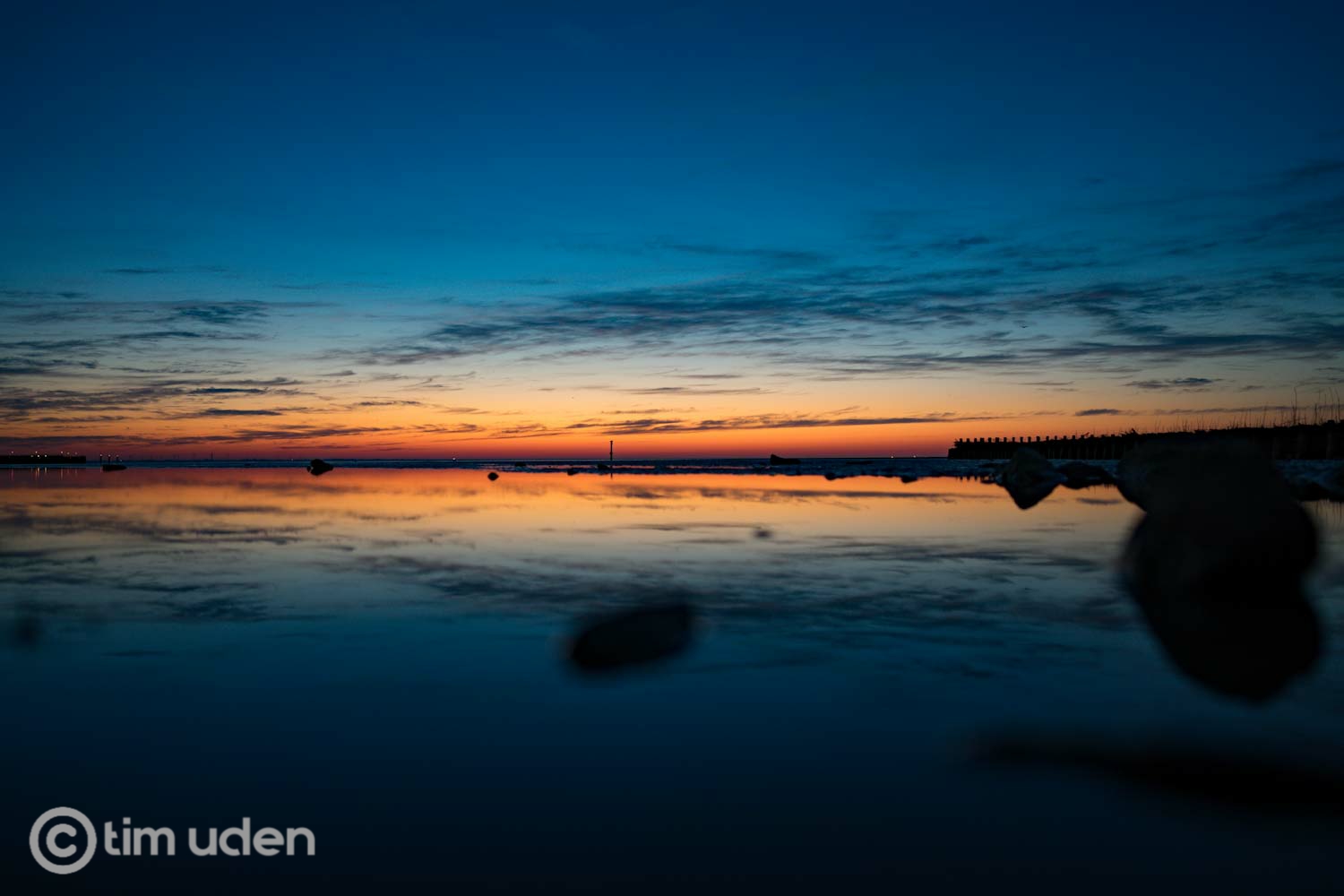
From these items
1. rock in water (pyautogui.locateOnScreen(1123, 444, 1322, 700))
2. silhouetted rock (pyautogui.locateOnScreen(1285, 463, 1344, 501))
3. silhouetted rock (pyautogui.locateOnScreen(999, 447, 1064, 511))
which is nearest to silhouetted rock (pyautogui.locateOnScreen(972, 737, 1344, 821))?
rock in water (pyautogui.locateOnScreen(1123, 444, 1322, 700))

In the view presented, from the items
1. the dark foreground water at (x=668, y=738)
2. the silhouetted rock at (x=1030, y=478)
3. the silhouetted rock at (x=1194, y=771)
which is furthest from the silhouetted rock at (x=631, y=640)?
the silhouetted rock at (x=1030, y=478)

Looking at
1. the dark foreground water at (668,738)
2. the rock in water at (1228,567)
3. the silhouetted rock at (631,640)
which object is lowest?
the dark foreground water at (668,738)

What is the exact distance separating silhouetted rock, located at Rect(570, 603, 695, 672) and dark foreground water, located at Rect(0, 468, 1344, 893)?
0.14 m

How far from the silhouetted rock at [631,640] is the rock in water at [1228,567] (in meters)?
2.78

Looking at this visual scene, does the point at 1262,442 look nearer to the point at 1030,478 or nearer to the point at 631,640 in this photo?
the point at 1030,478

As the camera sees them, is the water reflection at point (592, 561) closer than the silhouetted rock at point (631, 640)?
No

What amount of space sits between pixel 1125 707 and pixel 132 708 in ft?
15.1

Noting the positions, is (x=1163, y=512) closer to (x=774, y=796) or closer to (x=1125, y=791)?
(x=1125, y=791)

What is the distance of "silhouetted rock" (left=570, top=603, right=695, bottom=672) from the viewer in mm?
4773

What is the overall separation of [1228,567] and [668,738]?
12.7 ft

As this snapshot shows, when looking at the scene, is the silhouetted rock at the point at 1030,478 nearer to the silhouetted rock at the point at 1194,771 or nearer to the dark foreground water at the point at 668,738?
the dark foreground water at the point at 668,738

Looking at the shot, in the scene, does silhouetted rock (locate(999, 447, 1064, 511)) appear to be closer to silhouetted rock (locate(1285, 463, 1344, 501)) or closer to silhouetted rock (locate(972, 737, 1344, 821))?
silhouetted rock (locate(1285, 463, 1344, 501))

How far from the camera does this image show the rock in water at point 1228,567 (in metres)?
4.75

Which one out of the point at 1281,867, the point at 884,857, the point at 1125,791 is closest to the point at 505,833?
the point at 884,857
